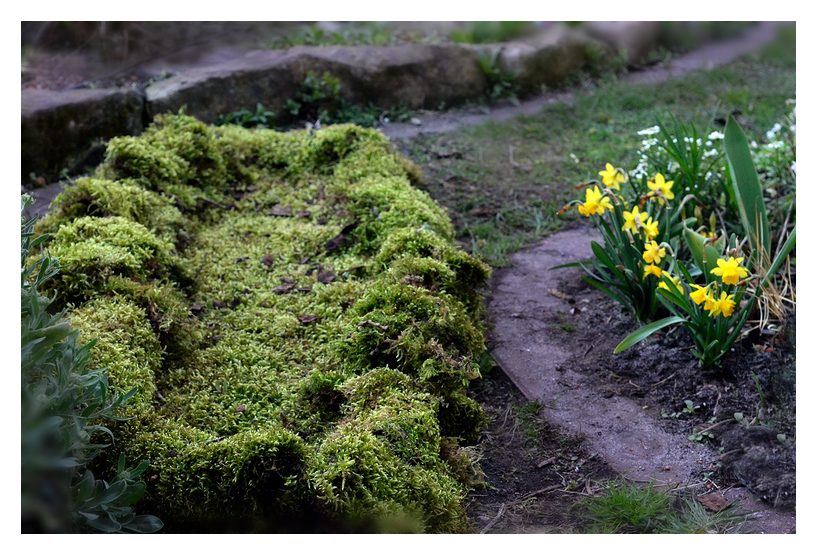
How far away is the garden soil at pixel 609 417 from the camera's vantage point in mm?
1866

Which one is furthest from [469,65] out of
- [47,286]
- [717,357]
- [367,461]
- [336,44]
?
[367,461]

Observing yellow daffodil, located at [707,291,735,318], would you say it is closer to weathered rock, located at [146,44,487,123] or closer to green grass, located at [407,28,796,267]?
green grass, located at [407,28,796,267]

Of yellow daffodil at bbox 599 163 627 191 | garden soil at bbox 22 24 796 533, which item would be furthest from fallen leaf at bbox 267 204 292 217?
yellow daffodil at bbox 599 163 627 191

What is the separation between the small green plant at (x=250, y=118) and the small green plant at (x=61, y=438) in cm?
313

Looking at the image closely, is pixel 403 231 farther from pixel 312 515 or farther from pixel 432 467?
pixel 312 515

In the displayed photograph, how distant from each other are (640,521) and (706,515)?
0.20m

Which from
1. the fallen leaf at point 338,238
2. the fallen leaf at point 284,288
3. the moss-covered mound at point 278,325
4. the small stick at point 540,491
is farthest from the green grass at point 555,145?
the small stick at point 540,491

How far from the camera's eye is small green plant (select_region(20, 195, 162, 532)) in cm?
95

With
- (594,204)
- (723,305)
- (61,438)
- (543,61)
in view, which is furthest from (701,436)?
(543,61)

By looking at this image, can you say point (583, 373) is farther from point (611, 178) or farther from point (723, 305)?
point (611, 178)

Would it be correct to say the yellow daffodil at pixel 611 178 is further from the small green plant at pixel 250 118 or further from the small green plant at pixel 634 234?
the small green plant at pixel 250 118

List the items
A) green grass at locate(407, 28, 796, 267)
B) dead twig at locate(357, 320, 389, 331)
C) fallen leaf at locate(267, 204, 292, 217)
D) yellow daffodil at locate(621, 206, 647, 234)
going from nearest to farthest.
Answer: dead twig at locate(357, 320, 389, 331) < yellow daffodil at locate(621, 206, 647, 234) < fallen leaf at locate(267, 204, 292, 217) < green grass at locate(407, 28, 796, 267)

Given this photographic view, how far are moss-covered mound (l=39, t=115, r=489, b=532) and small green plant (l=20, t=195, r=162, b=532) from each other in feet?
0.56
